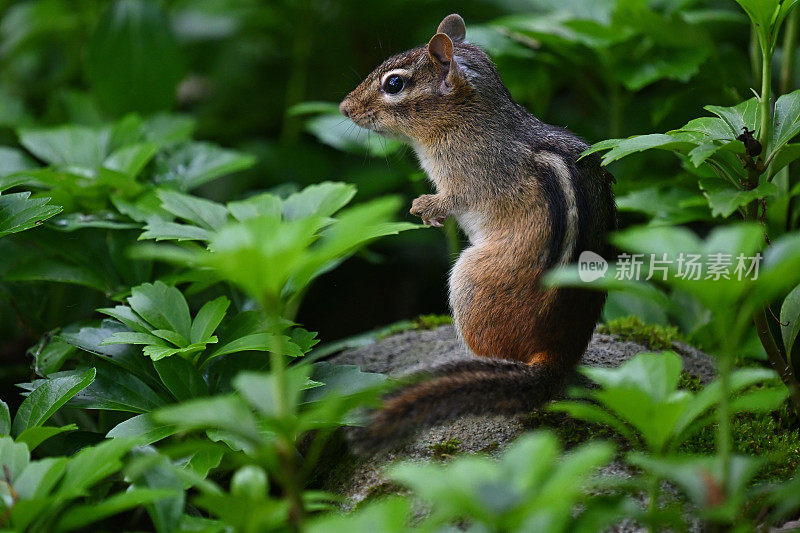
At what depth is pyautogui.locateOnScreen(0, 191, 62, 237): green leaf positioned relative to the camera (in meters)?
1.73

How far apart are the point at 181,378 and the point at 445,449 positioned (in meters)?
0.59

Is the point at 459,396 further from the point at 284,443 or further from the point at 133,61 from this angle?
the point at 133,61

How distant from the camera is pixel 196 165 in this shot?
8.71 feet

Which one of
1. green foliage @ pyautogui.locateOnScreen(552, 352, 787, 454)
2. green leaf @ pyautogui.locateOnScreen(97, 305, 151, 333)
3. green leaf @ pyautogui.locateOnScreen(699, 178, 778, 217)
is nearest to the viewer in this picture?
green foliage @ pyautogui.locateOnScreen(552, 352, 787, 454)

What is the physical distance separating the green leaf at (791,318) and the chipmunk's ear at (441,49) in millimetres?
1022

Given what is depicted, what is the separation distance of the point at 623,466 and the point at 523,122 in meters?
0.90

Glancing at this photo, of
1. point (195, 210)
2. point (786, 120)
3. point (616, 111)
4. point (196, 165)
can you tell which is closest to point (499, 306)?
point (786, 120)

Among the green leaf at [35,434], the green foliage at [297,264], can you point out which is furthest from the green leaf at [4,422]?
the green leaf at [35,434]

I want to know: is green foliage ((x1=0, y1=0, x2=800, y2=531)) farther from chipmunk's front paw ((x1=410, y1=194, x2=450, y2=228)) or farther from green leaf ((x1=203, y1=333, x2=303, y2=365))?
chipmunk's front paw ((x1=410, y1=194, x2=450, y2=228))

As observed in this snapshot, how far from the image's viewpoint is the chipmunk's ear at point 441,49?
2.10 m

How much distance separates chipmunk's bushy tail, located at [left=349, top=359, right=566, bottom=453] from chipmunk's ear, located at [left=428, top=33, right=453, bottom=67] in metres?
0.89

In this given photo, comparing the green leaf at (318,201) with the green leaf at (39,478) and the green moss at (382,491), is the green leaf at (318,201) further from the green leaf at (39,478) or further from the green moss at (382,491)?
the green leaf at (39,478)

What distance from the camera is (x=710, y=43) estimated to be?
262 cm

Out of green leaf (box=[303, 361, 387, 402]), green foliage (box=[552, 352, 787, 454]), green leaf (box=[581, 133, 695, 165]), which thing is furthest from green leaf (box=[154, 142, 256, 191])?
green foliage (box=[552, 352, 787, 454])
